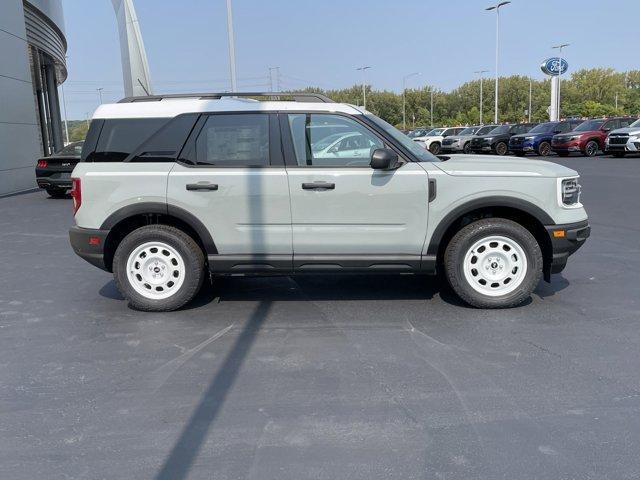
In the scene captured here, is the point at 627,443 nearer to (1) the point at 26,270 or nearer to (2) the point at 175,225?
(2) the point at 175,225

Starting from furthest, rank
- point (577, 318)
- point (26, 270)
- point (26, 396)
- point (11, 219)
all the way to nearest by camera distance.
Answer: point (11, 219) → point (26, 270) → point (577, 318) → point (26, 396)

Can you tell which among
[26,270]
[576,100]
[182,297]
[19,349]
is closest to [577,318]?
[182,297]

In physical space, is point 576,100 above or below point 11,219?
above

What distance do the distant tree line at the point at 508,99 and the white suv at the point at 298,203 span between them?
290ft

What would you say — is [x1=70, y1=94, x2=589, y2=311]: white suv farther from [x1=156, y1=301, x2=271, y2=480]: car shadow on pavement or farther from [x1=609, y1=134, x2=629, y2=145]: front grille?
[x1=609, y1=134, x2=629, y2=145]: front grille

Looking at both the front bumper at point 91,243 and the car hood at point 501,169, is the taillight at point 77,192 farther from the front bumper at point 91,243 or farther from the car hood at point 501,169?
the car hood at point 501,169

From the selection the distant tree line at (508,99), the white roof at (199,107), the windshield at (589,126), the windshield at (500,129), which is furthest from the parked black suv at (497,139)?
the distant tree line at (508,99)

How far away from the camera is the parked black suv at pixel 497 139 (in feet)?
105

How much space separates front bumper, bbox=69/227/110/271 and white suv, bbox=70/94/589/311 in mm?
12

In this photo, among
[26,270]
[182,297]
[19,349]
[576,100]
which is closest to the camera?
[19,349]

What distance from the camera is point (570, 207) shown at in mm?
5434

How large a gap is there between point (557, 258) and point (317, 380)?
271 cm

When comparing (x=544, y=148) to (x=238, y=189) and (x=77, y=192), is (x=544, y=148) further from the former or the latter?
(x=77, y=192)

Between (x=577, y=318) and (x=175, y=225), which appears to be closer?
(x=577, y=318)
